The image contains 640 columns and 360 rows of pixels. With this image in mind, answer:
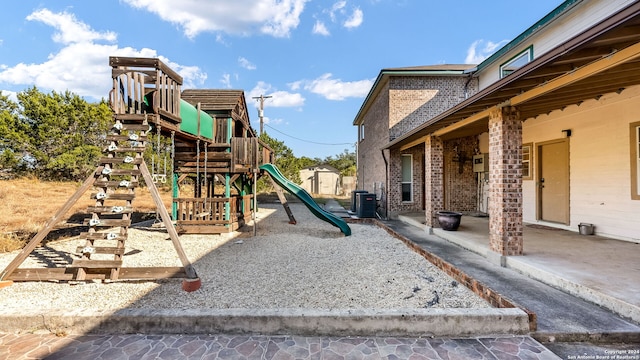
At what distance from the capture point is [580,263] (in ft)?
13.4

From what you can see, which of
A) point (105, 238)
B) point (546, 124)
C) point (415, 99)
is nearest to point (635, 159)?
point (546, 124)

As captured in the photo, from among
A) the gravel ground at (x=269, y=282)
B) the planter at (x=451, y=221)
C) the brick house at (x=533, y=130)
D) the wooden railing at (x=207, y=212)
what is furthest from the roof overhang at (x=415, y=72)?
the wooden railing at (x=207, y=212)

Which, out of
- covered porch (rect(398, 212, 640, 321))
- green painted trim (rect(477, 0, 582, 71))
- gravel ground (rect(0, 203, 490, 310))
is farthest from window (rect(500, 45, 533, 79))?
gravel ground (rect(0, 203, 490, 310))

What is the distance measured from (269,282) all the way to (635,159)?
7.27 metres

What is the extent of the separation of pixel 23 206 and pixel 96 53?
40.0ft

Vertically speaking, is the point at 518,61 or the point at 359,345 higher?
the point at 518,61

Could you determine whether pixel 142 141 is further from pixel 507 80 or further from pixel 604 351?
pixel 604 351

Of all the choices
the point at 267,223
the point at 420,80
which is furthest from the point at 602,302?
the point at 420,80

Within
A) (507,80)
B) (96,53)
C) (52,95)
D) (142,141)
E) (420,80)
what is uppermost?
(96,53)

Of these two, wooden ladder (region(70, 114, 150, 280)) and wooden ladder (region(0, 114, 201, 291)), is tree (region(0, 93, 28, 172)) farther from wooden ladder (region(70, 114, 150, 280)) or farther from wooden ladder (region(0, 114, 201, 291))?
wooden ladder (region(70, 114, 150, 280))

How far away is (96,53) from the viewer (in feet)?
59.7

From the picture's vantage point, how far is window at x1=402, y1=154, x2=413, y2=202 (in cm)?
1070

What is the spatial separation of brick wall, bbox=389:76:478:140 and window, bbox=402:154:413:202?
4.06 ft

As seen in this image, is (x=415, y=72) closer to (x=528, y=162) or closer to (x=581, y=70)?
(x=528, y=162)
